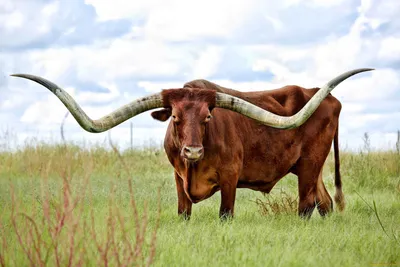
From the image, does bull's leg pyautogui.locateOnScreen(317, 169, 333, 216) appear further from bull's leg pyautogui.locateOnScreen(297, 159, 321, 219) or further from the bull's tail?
bull's leg pyautogui.locateOnScreen(297, 159, 321, 219)

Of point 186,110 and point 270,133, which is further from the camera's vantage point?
point 270,133

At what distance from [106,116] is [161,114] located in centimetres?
68

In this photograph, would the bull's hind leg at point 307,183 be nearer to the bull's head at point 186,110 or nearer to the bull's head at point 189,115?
the bull's head at point 186,110

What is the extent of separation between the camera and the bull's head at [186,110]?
664 centimetres

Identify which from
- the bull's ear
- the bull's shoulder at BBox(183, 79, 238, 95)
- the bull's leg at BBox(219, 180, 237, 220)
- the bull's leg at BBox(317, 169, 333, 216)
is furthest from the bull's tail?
the bull's ear

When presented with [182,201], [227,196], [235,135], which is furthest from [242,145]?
[182,201]

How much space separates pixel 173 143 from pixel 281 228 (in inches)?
65.8

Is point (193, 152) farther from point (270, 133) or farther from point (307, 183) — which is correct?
point (307, 183)

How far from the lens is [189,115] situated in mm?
6738

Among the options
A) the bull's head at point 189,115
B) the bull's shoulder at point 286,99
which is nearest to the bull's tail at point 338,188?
the bull's shoulder at point 286,99

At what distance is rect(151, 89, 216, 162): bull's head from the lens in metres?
6.47

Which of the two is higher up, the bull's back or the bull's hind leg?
the bull's back

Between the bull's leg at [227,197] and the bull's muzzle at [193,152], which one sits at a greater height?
the bull's muzzle at [193,152]

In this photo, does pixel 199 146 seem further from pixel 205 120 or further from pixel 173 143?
pixel 173 143
